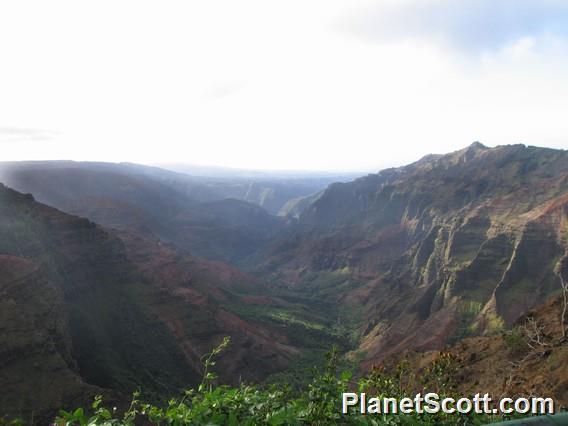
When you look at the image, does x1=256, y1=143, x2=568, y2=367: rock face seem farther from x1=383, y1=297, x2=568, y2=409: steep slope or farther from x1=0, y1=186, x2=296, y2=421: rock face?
x1=383, y1=297, x2=568, y2=409: steep slope

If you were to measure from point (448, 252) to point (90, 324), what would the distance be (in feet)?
217

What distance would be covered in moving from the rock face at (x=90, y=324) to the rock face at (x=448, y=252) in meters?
23.4

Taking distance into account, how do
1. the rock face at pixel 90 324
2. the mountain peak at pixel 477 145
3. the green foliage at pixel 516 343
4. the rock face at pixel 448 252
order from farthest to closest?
the mountain peak at pixel 477 145 < the rock face at pixel 448 252 < the green foliage at pixel 516 343 < the rock face at pixel 90 324

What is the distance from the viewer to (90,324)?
145 ft

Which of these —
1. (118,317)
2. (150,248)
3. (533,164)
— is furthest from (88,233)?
(533,164)

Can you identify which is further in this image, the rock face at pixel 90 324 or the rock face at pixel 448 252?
the rock face at pixel 448 252

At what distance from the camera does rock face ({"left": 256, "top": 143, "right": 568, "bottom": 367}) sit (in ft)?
203

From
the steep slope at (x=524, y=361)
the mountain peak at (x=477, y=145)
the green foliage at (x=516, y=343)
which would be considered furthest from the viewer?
the mountain peak at (x=477, y=145)

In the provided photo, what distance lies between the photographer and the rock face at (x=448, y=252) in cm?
6194

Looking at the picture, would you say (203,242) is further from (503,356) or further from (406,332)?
(503,356)

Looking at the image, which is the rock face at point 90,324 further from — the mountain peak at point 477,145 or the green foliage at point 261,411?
the mountain peak at point 477,145

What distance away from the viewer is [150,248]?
268 ft

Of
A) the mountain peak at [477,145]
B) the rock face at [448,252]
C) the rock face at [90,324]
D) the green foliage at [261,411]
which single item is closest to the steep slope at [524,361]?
the green foliage at [261,411]

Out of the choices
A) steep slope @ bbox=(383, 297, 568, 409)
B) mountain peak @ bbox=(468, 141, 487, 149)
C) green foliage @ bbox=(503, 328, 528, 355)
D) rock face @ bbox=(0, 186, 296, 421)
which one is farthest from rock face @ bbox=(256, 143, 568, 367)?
green foliage @ bbox=(503, 328, 528, 355)
